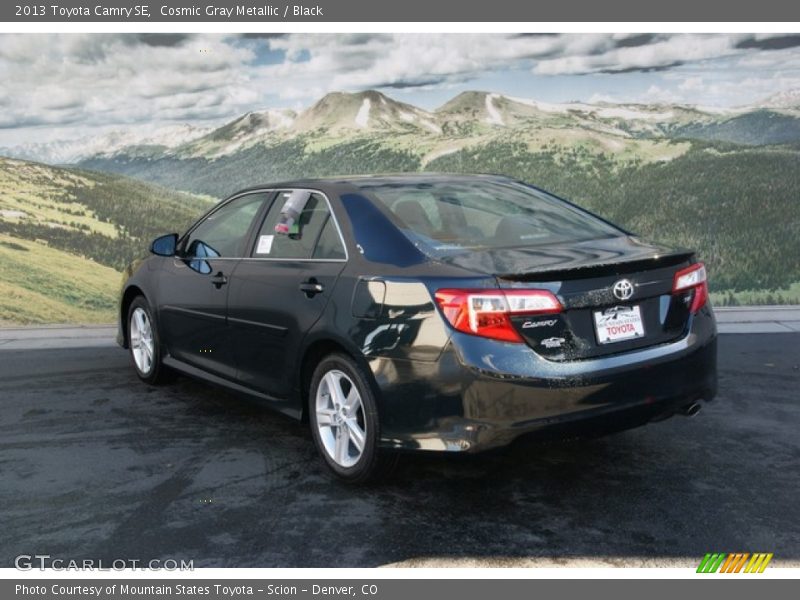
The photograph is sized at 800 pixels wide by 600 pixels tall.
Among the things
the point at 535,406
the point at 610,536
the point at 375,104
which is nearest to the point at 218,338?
the point at 535,406

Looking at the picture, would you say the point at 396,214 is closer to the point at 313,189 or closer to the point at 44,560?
the point at 313,189

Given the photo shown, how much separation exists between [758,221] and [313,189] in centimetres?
740

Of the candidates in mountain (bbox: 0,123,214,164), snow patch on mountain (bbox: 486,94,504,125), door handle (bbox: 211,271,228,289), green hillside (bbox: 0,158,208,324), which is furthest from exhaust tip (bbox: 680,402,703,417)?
mountain (bbox: 0,123,214,164)

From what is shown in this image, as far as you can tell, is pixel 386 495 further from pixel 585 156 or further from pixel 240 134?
pixel 240 134

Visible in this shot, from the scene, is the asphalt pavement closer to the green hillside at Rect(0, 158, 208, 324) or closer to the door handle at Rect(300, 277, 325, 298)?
the door handle at Rect(300, 277, 325, 298)

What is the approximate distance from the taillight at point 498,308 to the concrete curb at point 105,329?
5242 mm

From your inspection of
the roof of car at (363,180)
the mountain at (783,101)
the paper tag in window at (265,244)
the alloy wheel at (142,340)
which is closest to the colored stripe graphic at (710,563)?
the roof of car at (363,180)

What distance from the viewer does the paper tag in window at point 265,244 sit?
5.19 metres

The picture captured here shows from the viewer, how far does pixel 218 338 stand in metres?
5.54

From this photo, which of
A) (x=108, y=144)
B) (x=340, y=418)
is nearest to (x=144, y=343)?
(x=340, y=418)

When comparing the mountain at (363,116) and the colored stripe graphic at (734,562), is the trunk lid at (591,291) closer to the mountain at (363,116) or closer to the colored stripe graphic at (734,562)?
the colored stripe graphic at (734,562)

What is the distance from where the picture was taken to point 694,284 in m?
4.38

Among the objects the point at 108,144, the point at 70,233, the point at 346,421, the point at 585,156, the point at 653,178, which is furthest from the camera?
the point at 585,156

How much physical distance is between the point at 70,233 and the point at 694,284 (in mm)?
8458
